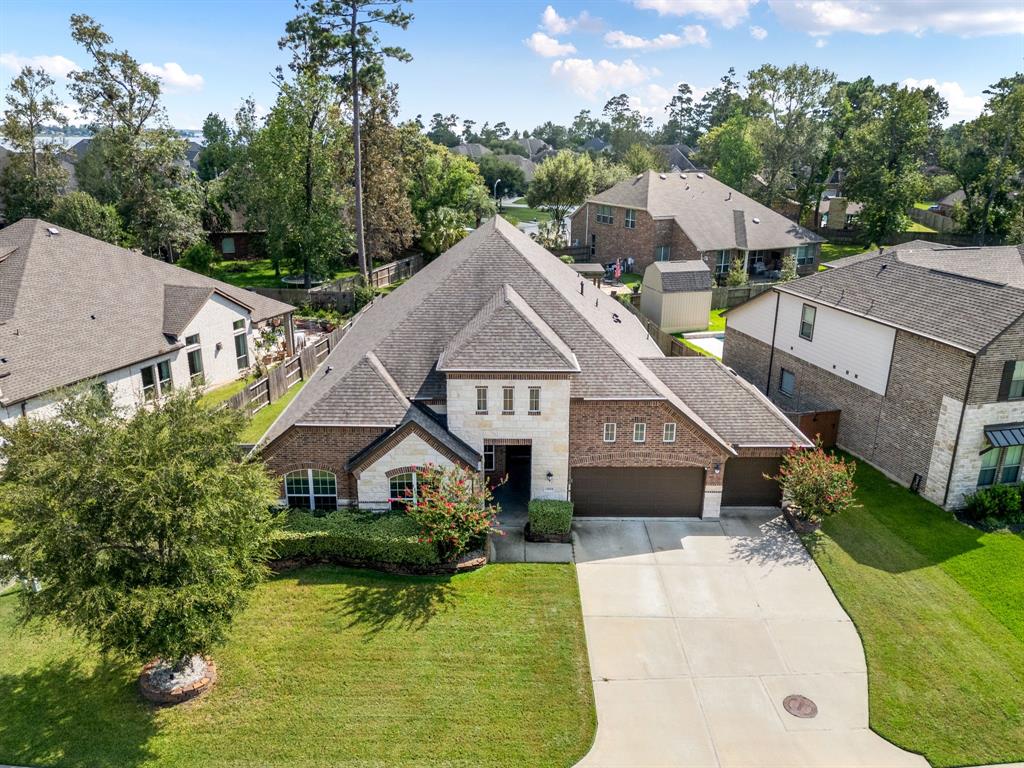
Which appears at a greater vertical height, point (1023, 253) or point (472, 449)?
point (1023, 253)

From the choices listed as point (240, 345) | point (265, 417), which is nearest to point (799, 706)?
point (265, 417)

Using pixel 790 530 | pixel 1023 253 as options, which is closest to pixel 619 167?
pixel 1023 253

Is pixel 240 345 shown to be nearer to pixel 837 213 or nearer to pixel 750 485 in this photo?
pixel 750 485

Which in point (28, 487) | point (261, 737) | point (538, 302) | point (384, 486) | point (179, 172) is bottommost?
point (261, 737)

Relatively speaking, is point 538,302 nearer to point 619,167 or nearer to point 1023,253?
point 1023,253

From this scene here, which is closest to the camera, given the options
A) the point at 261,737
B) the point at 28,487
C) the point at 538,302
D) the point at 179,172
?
the point at 28,487

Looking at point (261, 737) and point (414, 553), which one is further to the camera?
point (414, 553)

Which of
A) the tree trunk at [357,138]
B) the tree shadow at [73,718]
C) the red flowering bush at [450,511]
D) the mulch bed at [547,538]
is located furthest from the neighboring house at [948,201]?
the tree shadow at [73,718]
